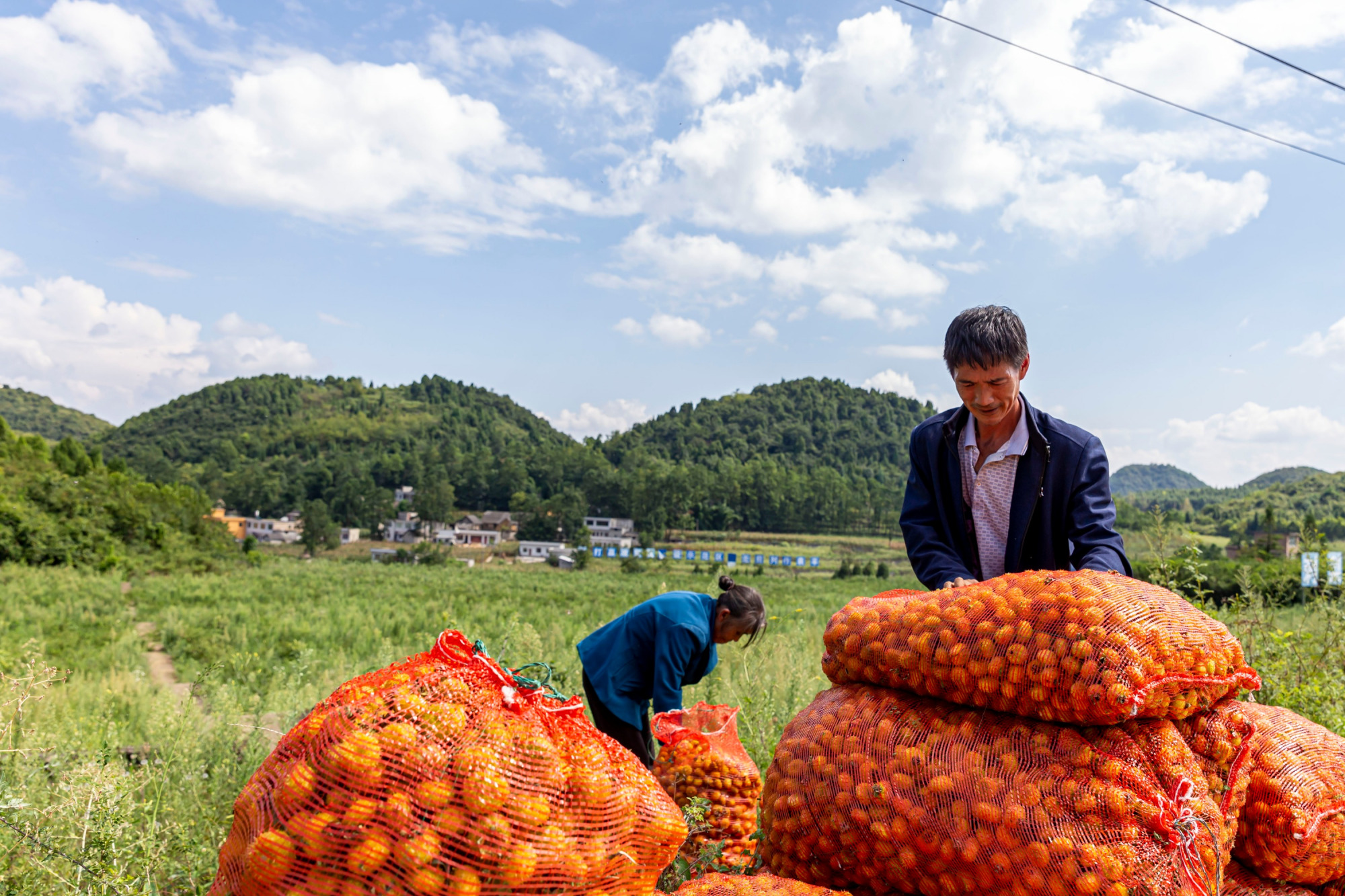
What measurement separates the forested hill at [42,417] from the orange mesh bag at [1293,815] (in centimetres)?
15884

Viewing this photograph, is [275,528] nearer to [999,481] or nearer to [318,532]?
[318,532]

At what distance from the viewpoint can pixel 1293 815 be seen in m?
1.78

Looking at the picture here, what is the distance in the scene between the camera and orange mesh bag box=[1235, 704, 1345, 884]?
1.79 metres

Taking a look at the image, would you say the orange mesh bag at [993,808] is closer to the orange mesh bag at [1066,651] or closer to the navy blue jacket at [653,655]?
the orange mesh bag at [1066,651]

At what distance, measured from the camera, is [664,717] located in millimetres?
3016

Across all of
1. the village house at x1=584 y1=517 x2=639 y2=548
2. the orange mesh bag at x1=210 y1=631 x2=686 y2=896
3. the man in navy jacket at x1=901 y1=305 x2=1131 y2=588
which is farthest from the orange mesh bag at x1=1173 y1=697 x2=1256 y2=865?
the village house at x1=584 y1=517 x2=639 y2=548

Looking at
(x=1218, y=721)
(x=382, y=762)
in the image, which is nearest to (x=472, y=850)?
(x=382, y=762)

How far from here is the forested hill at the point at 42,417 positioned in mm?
129250

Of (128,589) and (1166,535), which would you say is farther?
(128,589)

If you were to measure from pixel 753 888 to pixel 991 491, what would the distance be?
4.59 ft

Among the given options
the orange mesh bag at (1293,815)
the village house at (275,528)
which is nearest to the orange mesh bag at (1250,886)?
the orange mesh bag at (1293,815)

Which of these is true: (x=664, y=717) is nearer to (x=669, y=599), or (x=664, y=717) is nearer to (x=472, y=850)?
(x=669, y=599)

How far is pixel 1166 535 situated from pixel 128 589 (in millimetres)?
26179

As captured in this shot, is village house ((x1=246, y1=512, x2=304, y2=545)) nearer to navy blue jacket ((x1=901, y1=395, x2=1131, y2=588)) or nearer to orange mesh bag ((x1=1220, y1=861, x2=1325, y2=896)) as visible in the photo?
navy blue jacket ((x1=901, y1=395, x2=1131, y2=588))
